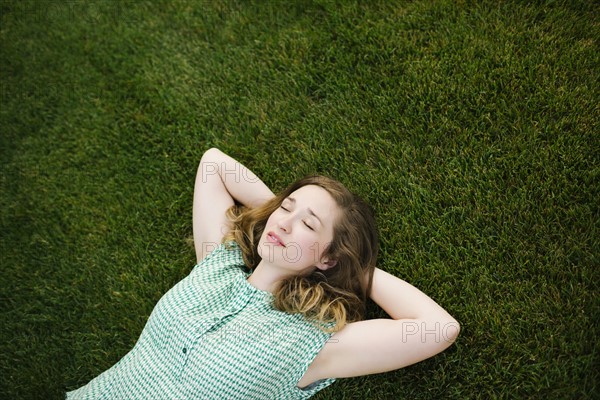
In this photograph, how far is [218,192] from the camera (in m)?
3.51

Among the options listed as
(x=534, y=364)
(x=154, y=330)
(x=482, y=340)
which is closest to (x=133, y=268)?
(x=154, y=330)

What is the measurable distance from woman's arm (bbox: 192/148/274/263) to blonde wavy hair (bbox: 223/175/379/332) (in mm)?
185

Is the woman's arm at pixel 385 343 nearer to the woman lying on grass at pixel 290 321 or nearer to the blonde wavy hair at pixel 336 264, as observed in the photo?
the woman lying on grass at pixel 290 321

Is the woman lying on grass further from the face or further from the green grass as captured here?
the green grass

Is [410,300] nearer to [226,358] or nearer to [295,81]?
[226,358]

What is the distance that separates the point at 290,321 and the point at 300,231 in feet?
1.62

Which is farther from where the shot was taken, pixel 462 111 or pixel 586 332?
pixel 462 111

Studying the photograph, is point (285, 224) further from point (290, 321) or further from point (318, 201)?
point (290, 321)

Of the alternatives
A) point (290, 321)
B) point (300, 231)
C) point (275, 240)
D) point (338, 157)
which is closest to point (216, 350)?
point (290, 321)

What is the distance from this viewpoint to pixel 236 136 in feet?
13.2

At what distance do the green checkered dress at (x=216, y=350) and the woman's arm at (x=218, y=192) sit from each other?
430 mm

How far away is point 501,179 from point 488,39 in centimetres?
103

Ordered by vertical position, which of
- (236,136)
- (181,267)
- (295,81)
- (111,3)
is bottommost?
(181,267)

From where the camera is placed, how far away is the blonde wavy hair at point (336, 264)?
2932mm
